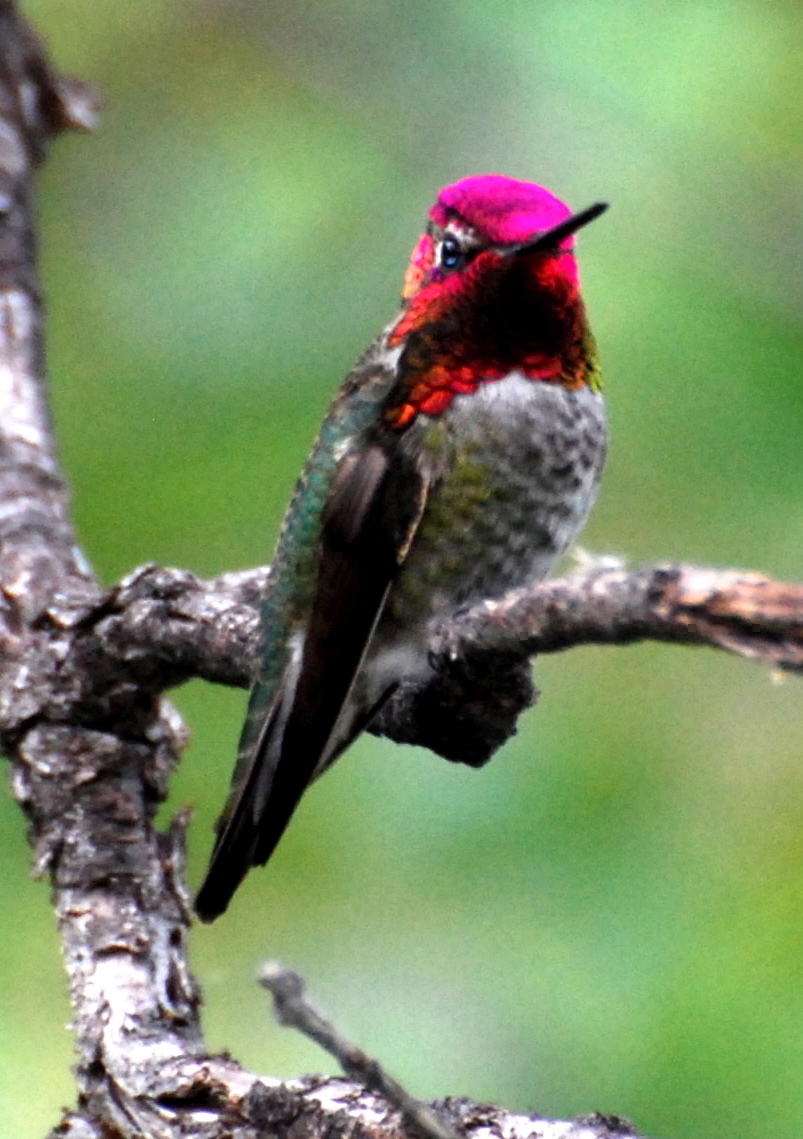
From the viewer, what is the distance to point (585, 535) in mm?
3385

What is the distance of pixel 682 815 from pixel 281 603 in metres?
0.96

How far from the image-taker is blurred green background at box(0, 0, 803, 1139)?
2.83 m

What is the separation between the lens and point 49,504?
307 cm

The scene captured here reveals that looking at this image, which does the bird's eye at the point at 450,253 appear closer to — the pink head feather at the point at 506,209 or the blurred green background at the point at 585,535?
the pink head feather at the point at 506,209

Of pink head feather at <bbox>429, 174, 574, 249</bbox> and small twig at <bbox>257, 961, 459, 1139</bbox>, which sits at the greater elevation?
pink head feather at <bbox>429, 174, 574, 249</bbox>

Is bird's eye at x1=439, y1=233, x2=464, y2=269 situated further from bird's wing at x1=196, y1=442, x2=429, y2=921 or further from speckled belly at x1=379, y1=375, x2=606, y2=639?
bird's wing at x1=196, y1=442, x2=429, y2=921

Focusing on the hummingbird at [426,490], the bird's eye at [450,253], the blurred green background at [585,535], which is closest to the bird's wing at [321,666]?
the hummingbird at [426,490]

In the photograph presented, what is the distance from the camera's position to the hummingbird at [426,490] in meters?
2.47

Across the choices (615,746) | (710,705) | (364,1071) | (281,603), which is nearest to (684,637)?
(364,1071)

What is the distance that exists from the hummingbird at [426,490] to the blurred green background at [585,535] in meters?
0.51

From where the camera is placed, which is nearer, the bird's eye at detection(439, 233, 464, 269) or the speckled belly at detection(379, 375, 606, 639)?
the speckled belly at detection(379, 375, 606, 639)

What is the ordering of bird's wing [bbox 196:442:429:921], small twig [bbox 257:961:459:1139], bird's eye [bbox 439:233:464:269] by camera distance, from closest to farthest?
small twig [bbox 257:961:459:1139], bird's wing [bbox 196:442:429:921], bird's eye [bbox 439:233:464:269]

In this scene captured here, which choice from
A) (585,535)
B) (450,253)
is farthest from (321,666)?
(585,535)

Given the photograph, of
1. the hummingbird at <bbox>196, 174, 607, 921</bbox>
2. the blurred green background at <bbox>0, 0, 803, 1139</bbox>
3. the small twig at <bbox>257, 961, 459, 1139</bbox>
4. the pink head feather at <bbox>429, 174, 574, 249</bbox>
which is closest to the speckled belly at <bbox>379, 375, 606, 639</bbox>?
the hummingbird at <bbox>196, 174, 607, 921</bbox>
